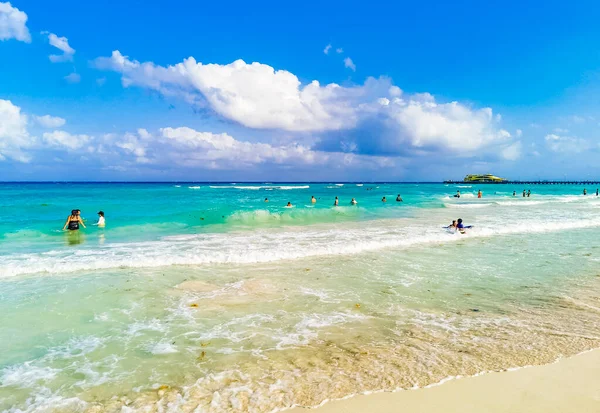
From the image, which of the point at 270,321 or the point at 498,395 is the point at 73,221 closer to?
the point at 270,321

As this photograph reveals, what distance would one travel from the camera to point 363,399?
4.77 metres

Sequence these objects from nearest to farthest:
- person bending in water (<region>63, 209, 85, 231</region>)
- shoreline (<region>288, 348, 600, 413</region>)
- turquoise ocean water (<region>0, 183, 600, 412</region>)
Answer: shoreline (<region>288, 348, 600, 413</region>) < turquoise ocean water (<region>0, 183, 600, 412</region>) < person bending in water (<region>63, 209, 85, 231</region>)

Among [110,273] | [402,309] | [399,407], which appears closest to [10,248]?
[110,273]

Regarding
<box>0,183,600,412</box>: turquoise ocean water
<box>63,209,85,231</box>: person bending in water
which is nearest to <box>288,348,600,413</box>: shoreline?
<box>0,183,600,412</box>: turquoise ocean water

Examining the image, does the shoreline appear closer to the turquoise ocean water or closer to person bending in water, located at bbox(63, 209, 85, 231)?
the turquoise ocean water

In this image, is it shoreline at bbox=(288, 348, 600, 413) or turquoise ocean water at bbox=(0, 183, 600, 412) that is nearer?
shoreline at bbox=(288, 348, 600, 413)

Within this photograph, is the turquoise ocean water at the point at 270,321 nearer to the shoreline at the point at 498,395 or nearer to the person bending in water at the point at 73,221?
the shoreline at the point at 498,395

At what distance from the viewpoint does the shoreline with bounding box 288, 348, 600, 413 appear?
15.0 feet

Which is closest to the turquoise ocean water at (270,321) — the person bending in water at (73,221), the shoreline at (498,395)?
the shoreline at (498,395)

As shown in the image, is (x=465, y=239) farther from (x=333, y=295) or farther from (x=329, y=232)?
(x=333, y=295)

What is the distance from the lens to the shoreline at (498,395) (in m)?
4.57

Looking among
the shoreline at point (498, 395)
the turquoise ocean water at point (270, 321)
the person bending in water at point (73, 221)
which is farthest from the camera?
the person bending in water at point (73, 221)

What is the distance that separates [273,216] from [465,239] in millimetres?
17995

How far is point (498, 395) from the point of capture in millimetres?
4836
